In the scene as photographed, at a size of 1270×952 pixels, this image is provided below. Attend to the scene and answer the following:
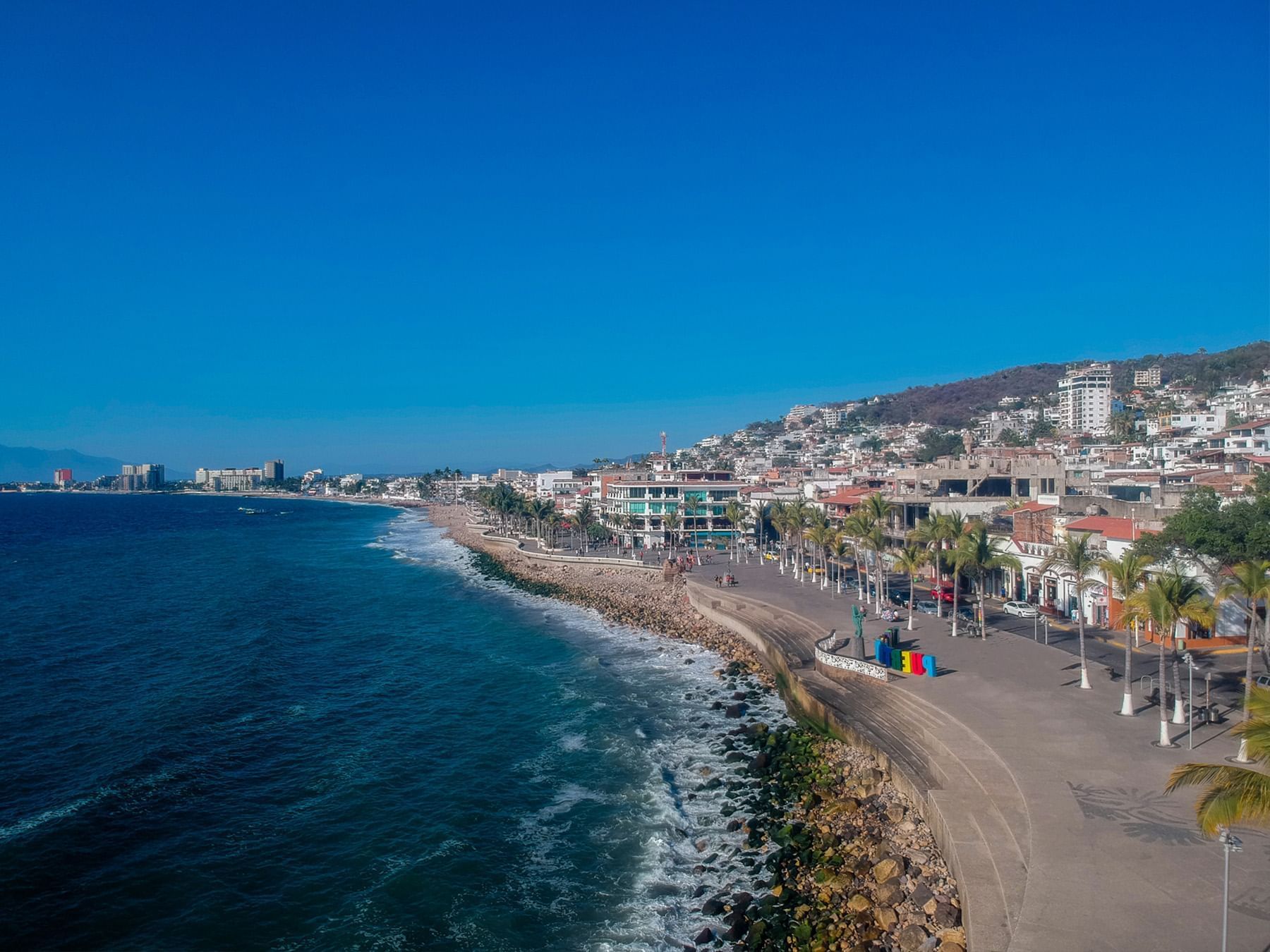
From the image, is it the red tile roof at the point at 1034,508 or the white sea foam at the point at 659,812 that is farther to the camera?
the red tile roof at the point at 1034,508

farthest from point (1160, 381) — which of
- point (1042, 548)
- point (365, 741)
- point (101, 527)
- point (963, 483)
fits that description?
point (101, 527)

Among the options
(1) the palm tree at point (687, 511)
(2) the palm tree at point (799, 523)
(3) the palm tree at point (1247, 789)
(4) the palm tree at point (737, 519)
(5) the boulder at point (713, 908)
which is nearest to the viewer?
(3) the palm tree at point (1247, 789)

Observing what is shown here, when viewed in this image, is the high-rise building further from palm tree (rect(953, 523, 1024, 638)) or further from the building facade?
palm tree (rect(953, 523, 1024, 638))

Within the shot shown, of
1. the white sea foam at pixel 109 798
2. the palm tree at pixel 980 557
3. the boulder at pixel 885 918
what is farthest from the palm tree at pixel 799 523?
the white sea foam at pixel 109 798

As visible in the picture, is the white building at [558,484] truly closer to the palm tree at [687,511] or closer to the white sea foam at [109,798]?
the palm tree at [687,511]

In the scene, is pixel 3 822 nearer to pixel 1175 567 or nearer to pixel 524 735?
pixel 524 735

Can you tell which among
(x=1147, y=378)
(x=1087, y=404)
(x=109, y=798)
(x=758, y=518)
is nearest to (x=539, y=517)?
A: (x=758, y=518)

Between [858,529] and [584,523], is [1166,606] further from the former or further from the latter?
[584,523]
